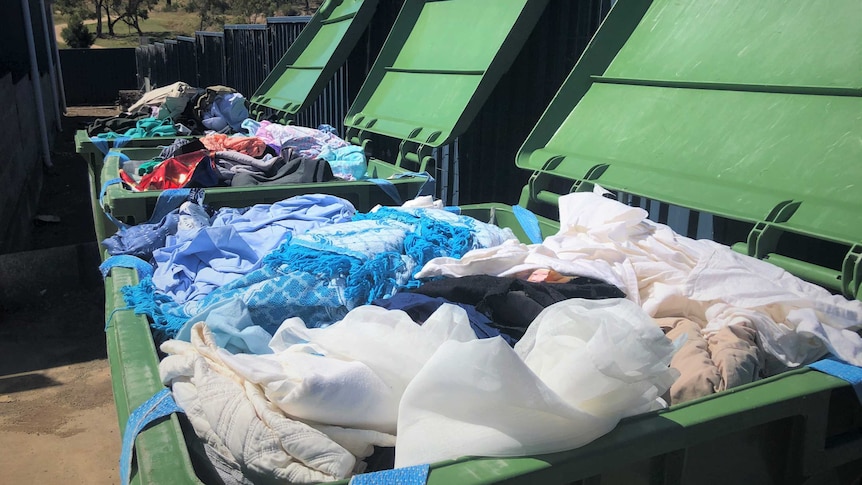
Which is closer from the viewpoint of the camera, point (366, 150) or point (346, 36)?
point (366, 150)

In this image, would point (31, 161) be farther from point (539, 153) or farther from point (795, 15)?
point (795, 15)

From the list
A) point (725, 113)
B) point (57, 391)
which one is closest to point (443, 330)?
point (725, 113)

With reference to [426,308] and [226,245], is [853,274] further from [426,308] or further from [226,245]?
[226,245]

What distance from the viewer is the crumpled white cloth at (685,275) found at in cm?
151

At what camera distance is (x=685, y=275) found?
5.97ft

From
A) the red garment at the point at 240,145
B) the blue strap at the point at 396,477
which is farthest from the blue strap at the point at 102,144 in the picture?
the blue strap at the point at 396,477

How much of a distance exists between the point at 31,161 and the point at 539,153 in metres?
8.59

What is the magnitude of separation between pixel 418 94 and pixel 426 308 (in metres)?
2.52

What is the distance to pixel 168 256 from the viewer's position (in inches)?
88.5

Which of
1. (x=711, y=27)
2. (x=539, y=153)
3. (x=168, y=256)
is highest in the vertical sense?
(x=711, y=27)

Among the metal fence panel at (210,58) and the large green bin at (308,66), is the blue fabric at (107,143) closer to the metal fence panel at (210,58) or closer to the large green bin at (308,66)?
the large green bin at (308,66)

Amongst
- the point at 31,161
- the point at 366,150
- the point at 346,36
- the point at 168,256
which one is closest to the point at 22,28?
the point at 31,161

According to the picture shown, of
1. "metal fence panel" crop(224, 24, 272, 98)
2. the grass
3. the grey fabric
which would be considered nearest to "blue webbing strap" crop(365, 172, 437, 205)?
the grey fabric

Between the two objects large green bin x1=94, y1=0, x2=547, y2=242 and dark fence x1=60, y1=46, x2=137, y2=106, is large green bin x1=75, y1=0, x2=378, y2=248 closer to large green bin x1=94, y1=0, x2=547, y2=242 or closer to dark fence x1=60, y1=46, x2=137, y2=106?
large green bin x1=94, y1=0, x2=547, y2=242
